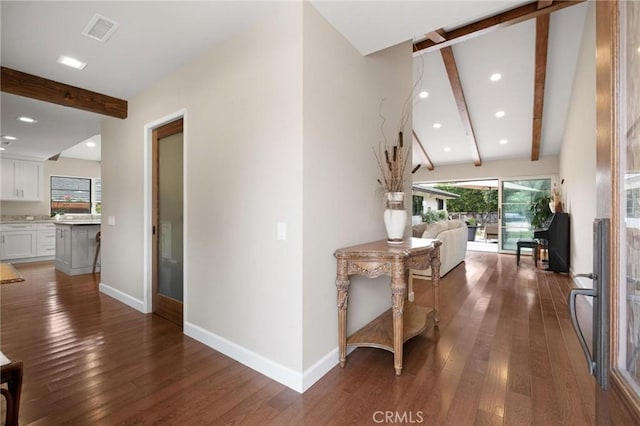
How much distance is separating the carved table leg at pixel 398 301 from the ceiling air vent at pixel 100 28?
2849mm

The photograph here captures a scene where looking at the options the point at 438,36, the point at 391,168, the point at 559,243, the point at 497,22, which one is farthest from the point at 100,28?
the point at 559,243

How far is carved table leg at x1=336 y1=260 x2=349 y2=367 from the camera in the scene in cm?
211

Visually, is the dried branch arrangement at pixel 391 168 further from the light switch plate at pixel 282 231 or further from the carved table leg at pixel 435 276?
the light switch plate at pixel 282 231

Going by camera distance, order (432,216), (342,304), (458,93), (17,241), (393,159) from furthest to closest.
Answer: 1. (432,216)
2. (17,241)
3. (458,93)
4. (393,159)
5. (342,304)

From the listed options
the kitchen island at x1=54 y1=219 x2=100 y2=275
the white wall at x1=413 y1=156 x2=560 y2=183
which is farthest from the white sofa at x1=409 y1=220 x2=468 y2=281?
the kitchen island at x1=54 y1=219 x2=100 y2=275

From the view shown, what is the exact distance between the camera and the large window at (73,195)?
7574 millimetres

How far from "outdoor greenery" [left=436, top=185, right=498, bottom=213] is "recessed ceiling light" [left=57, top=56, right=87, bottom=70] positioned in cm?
1340

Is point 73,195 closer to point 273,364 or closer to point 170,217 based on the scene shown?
point 170,217

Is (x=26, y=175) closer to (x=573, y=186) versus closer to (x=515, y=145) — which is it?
(x=573, y=186)

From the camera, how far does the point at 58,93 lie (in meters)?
3.27

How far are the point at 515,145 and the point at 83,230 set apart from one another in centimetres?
1009

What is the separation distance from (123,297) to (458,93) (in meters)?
6.66

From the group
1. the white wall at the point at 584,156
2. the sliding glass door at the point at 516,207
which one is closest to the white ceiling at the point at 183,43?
the white wall at the point at 584,156

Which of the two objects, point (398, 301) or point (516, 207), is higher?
point (516, 207)
